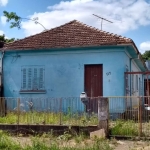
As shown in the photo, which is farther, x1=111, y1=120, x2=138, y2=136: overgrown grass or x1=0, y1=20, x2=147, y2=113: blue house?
x1=0, y1=20, x2=147, y2=113: blue house

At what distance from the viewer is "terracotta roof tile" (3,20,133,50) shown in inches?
578

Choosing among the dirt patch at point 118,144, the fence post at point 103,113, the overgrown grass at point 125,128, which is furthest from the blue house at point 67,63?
the dirt patch at point 118,144

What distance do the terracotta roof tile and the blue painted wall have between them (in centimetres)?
38

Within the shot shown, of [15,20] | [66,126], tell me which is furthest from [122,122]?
[15,20]

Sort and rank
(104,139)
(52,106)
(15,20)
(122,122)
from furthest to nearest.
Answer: (15,20) < (52,106) < (122,122) < (104,139)

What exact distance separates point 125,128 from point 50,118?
300cm

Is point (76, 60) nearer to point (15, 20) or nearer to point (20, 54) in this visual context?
point (20, 54)

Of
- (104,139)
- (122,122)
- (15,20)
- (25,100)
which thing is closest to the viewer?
(104,139)

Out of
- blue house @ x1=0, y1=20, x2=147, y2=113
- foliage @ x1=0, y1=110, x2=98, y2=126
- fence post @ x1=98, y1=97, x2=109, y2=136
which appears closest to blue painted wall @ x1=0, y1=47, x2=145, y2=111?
blue house @ x1=0, y1=20, x2=147, y2=113

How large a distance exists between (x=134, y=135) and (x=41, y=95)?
6.82 metres

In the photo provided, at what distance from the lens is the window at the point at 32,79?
629 inches

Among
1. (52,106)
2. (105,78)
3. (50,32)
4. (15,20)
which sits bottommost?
(52,106)

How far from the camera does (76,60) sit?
15.3 meters

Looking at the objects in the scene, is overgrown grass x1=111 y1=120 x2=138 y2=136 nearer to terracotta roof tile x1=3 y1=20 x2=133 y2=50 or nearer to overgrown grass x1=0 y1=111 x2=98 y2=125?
overgrown grass x1=0 y1=111 x2=98 y2=125
